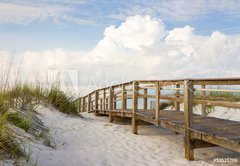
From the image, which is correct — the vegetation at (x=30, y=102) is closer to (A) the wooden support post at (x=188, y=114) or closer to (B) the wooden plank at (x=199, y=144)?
(A) the wooden support post at (x=188, y=114)

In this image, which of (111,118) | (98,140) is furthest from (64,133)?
(111,118)

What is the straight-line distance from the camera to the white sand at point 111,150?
506 centimetres

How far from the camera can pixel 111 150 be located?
611 cm

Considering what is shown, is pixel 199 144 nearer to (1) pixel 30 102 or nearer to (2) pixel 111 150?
(2) pixel 111 150

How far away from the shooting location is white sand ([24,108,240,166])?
5.06 meters

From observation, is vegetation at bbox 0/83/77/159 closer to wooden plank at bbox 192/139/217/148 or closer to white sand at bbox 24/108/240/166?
white sand at bbox 24/108/240/166

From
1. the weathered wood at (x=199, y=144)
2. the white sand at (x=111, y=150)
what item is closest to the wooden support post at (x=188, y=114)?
the weathered wood at (x=199, y=144)

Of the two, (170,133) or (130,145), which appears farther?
(170,133)

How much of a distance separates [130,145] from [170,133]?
2708 mm

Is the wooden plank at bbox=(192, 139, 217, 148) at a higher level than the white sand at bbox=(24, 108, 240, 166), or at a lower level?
higher

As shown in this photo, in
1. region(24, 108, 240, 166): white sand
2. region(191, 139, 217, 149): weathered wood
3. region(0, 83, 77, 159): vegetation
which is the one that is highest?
region(0, 83, 77, 159): vegetation

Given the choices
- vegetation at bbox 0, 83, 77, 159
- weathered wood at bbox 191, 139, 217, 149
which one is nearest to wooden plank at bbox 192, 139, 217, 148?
weathered wood at bbox 191, 139, 217, 149

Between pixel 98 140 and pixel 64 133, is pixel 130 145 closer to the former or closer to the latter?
pixel 98 140

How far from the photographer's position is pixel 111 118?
37.9 feet
